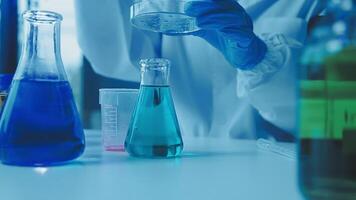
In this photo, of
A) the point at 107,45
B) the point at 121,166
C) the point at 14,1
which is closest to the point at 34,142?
the point at 121,166

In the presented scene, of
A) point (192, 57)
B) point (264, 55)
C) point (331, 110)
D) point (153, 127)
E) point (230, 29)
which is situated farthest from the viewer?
point (192, 57)

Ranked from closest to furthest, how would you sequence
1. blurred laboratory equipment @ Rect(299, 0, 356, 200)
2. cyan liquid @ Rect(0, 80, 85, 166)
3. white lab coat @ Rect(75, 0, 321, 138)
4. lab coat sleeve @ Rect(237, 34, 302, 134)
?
1. blurred laboratory equipment @ Rect(299, 0, 356, 200)
2. cyan liquid @ Rect(0, 80, 85, 166)
3. lab coat sleeve @ Rect(237, 34, 302, 134)
4. white lab coat @ Rect(75, 0, 321, 138)

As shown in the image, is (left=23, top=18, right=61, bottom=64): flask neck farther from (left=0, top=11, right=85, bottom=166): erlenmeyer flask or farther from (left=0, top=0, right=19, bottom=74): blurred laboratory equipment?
(left=0, top=0, right=19, bottom=74): blurred laboratory equipment

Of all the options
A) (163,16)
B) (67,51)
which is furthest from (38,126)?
(67,51)

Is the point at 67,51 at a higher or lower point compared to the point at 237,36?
lower

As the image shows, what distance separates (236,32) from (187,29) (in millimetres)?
113

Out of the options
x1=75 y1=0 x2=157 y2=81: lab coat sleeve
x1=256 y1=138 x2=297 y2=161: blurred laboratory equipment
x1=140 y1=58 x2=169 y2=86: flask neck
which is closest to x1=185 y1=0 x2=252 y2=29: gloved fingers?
x1=140 y1=58 x2=169 y2=86: flask neck

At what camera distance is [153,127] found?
0.61 metres

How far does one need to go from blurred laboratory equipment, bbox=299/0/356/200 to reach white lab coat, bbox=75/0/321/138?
0.73 meters

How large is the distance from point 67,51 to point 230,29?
2.05ft

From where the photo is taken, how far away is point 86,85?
1557mm

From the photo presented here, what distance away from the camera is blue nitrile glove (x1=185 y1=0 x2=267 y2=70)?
2.50ft

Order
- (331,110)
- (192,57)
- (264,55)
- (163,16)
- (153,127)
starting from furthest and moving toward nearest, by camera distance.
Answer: (192,57), (264,55), (163,16), (153,127), (331,110)

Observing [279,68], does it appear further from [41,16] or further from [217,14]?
[41,16]
